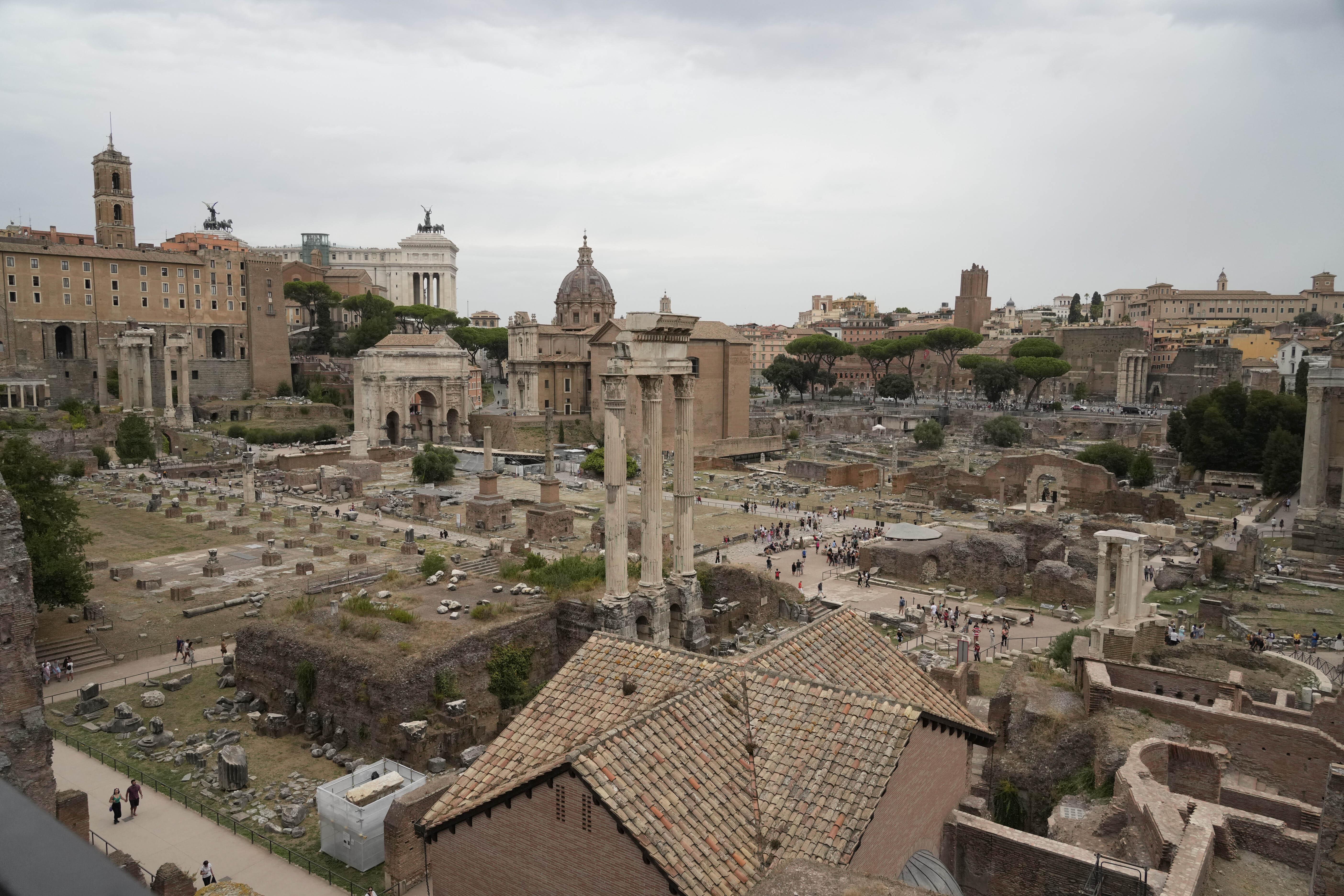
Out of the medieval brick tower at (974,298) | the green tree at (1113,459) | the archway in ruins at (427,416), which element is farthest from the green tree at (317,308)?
the medieval brick tower at (974,298)

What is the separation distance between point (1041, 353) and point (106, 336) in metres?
84.6

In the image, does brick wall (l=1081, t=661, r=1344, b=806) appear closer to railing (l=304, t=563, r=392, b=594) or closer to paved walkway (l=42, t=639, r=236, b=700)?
railing (l=304, t=563, r=392, b=594)


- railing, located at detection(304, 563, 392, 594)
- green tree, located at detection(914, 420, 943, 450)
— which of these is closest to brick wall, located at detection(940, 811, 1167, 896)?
railing, located at detection(304, 563, 392, 594)

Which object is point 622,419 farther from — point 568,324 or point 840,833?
point 568,324

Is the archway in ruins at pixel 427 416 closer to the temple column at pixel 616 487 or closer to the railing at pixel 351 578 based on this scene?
the railing at pixel 351 578

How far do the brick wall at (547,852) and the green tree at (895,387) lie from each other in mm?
84852

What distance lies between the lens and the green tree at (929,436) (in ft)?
207

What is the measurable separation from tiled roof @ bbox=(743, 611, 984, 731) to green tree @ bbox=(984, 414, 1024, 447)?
197ft

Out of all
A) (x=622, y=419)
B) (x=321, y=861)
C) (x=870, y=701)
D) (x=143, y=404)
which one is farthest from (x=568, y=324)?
(x=870, y=701)

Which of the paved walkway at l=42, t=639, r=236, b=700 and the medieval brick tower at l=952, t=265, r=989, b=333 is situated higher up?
the medieval brick tower at l=952, t=265, r=989, b=333

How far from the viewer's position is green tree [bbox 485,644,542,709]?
1750cm

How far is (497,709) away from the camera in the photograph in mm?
17484

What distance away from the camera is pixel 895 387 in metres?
88.4

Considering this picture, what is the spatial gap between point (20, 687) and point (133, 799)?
2.94 metres
